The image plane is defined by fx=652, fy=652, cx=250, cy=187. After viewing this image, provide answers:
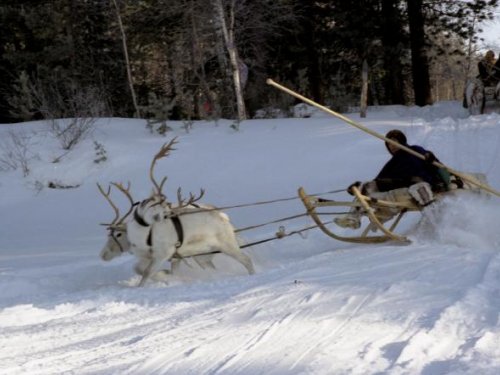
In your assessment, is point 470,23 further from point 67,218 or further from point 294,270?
point 294,270

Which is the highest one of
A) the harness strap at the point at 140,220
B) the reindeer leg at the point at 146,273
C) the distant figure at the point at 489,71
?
the distant figure at the point at 489,71

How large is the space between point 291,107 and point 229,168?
6.88 meters

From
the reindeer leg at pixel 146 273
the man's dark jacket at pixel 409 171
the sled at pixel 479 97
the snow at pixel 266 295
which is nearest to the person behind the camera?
the snow at pixel 266 295

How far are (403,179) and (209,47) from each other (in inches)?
535

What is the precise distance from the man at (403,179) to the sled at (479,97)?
35.1ft

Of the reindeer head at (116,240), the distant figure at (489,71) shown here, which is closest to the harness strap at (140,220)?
the reindeer head at (116,240)

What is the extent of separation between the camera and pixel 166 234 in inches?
269

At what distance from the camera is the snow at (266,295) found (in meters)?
3.87

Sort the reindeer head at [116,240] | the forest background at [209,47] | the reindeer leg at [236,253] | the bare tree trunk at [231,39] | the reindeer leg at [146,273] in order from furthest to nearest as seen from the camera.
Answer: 1. the forest background at [209,47]
2. the bare tree trunk at [231,39]
3. the reindeer head at [116,240]
4. the reindeer leg at [236,253]
5. the reindeer leg at [146,273]

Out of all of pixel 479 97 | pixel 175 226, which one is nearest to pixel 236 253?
pixel 175 226

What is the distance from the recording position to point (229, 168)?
14.1 meters

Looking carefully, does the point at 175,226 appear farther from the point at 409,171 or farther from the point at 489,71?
the point at 489,71

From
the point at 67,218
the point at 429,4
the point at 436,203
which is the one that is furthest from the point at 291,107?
the point at 436,203

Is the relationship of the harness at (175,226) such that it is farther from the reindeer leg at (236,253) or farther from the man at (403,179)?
the man at (403,179)
